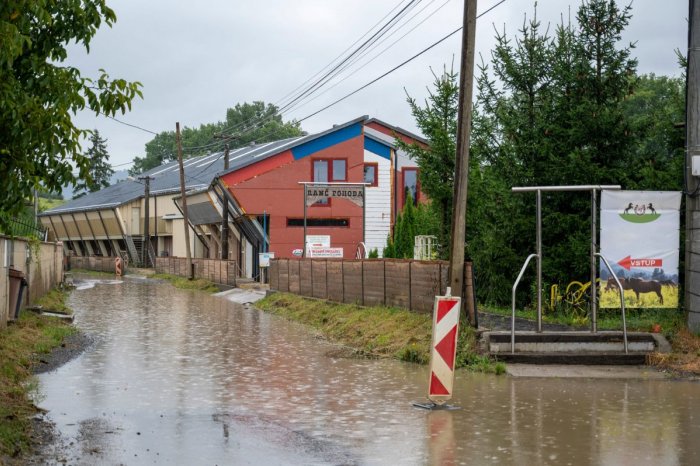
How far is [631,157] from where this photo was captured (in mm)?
22062

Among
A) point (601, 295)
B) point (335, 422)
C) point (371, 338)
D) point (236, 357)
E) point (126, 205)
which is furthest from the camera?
point (126, 205)

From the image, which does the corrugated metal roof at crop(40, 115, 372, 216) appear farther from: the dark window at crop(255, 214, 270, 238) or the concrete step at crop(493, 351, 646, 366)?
the concrete step at crop(493, 351, 646, 366)

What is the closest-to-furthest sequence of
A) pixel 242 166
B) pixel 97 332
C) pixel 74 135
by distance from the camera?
1. pixel 74 135
2. pixel 97 332
3. pixel 242 166

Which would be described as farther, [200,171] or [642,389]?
[200,171]

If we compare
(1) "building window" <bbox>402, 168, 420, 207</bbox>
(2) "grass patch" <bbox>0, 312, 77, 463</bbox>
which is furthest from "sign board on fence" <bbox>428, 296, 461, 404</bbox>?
(1) "building window" <bbox>402, 168, 420, 207</bbox>

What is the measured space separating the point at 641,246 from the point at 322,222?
3648cm

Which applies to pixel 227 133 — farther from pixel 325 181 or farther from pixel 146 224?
pixel 325 181

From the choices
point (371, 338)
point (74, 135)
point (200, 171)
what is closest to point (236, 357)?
point (371, 338)

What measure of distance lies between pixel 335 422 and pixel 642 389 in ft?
15.8

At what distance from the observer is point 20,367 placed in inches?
592

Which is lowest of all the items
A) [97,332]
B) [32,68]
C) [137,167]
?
[97,332]

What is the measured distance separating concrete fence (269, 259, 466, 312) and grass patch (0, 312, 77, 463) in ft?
23.7

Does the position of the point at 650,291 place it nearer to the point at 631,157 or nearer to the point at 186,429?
the point at 631,157

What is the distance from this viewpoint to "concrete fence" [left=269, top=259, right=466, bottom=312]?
20.2 metres
